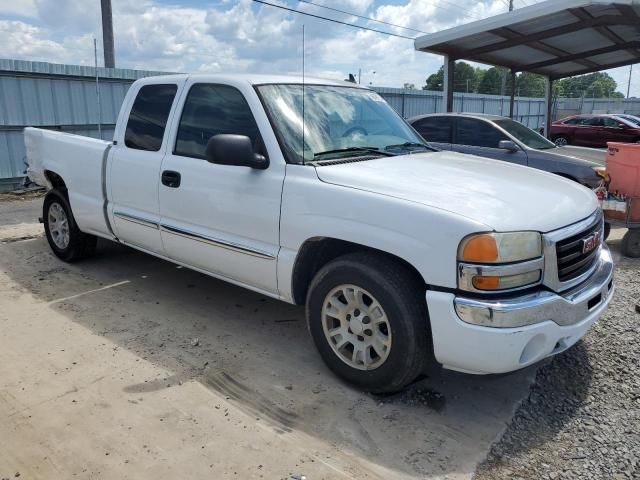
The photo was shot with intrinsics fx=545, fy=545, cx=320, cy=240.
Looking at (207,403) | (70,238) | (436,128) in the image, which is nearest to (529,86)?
(436,128)

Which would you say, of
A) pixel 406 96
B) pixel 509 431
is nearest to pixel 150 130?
pixel 509 431

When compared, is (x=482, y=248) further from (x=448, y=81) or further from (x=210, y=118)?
(x=448, y=81)

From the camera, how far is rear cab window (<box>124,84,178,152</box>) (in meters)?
4.58

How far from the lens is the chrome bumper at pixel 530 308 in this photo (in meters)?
2.79

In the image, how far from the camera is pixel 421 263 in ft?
9.62

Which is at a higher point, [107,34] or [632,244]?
[107,34]

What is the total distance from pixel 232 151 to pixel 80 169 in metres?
2.64

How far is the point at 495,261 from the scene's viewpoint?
9.16 ft

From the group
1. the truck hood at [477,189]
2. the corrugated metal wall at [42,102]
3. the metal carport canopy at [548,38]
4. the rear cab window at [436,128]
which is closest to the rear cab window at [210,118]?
the truck hood at [477,189]

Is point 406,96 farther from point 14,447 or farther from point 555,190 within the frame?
point 14,447

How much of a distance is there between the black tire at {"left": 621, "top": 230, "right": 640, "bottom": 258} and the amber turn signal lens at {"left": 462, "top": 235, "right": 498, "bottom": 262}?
194 inches

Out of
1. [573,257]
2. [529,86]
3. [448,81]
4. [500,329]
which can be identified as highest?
[529,86]

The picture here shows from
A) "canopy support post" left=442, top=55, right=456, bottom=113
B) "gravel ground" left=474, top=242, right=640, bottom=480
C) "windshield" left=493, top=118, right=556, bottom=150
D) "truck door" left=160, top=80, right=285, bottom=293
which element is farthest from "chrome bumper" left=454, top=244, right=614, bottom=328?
"canopy support post" left=442, top=55, right=456, bottom=113

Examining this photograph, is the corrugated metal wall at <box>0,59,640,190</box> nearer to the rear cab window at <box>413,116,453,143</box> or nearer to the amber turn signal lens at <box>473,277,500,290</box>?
the rear cab window at <box>413,116,453,143</box>
